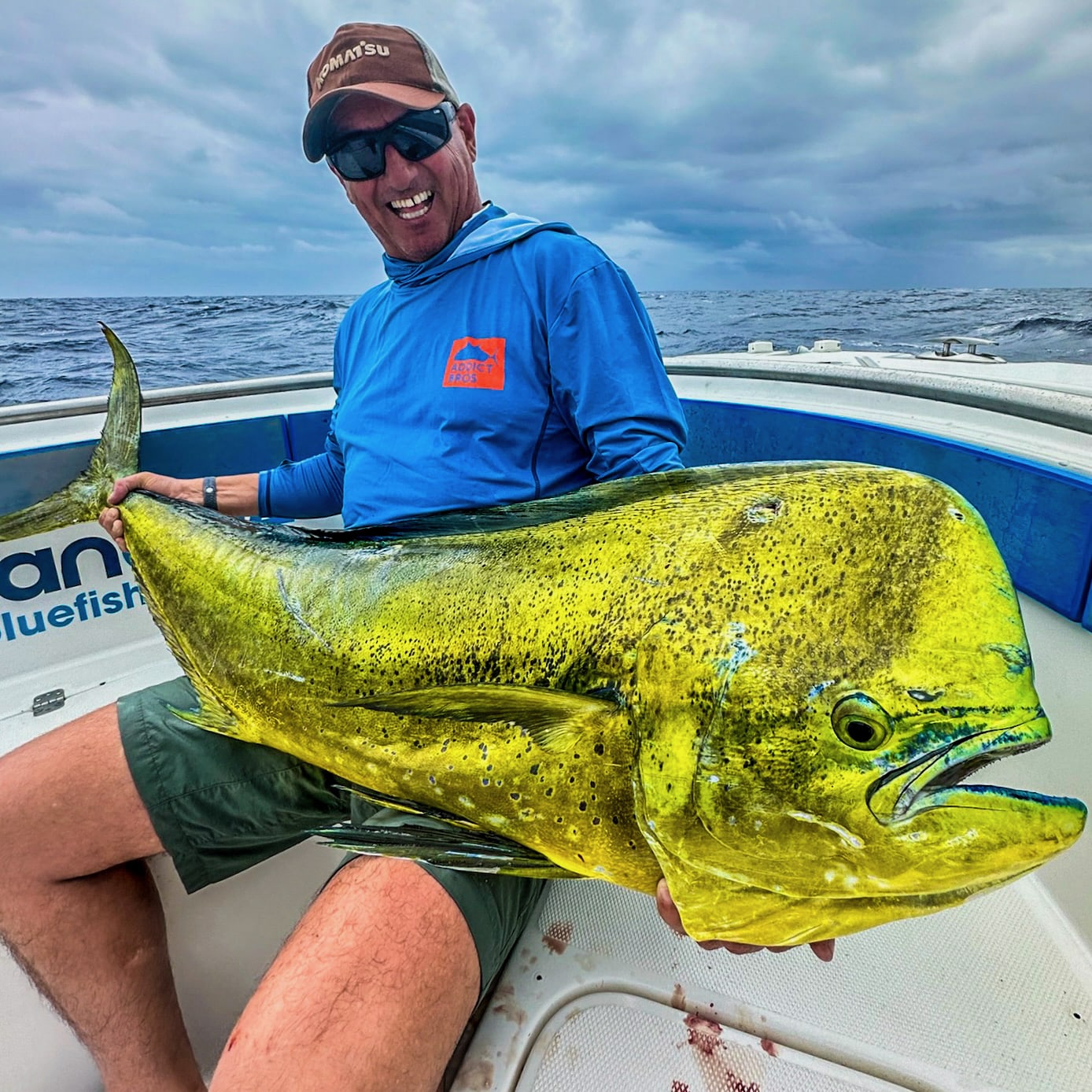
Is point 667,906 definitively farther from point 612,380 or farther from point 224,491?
point 224,491

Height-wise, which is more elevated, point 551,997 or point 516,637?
point 516,637

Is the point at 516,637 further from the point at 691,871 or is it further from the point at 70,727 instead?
the point at 70,727

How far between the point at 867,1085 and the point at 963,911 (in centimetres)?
49

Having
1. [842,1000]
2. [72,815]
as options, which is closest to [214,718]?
[72,815]

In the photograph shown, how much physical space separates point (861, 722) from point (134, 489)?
6.55 ft

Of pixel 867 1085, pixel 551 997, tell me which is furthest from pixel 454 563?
pixel 867 1085

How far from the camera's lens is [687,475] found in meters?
0.94

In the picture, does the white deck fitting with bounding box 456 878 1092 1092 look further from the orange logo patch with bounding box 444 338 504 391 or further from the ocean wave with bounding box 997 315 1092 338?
the ocean wave with bounding box 997 315 1092 338

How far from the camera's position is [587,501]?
3.27ft

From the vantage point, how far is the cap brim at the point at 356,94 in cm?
173

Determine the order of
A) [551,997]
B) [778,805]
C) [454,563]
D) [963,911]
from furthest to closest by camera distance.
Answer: [963,911]
[551,997]
[454,563]
[778,805]

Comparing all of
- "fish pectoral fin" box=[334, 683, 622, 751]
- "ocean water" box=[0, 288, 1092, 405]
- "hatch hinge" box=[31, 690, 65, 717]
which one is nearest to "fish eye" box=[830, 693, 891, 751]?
"fish pectoral fin" box=[334, 683, 622, 751]

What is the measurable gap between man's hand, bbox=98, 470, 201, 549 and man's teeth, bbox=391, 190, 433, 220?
98 centimetres

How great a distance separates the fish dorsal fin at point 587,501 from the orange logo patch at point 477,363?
54 cm
